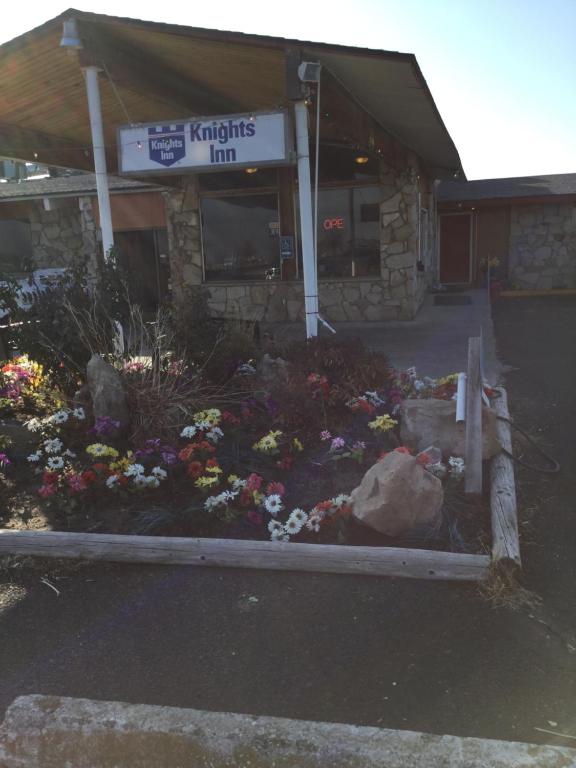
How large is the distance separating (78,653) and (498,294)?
1765cm

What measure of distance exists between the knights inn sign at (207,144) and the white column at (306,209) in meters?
0.23

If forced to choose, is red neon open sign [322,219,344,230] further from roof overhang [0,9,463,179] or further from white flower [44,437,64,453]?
white flower [44,437,64,453]

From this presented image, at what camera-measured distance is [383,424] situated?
508 cm

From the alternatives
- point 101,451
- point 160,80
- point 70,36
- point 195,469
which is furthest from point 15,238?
point 195,469

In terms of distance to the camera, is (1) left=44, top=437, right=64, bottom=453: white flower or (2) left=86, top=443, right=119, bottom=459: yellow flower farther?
(1) left=44, top=437, right=64, bottom=453: white flower

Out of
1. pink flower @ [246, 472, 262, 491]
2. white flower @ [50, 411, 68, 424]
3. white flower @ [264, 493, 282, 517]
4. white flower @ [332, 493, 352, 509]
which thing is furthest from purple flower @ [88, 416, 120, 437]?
white flower @ [332, 493, 352, 509]

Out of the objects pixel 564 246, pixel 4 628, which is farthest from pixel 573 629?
pixel 564 246

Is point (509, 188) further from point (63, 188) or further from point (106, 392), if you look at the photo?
point (106, 392)

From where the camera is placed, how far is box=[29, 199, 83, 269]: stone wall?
17.6m

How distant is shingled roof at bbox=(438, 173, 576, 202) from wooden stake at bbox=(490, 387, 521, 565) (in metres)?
15.9

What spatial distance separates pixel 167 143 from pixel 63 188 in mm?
10397

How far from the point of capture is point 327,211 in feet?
41.4

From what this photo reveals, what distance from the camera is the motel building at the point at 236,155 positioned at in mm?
7238

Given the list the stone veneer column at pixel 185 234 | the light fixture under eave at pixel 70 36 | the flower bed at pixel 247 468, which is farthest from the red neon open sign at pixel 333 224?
the flower bed at pixel 247 468
